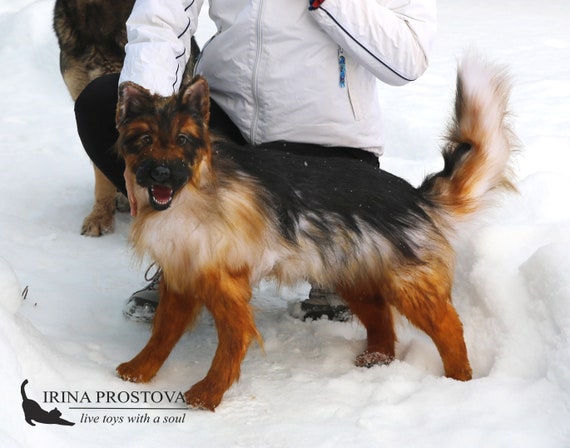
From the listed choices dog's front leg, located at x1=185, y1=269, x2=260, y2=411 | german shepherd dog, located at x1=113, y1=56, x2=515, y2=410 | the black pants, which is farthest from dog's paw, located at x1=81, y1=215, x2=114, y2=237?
dog's front leg, located at x1=185, y1=269, x2=260, y2=411

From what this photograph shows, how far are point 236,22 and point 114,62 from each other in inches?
45.3

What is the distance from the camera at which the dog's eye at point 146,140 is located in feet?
8.04

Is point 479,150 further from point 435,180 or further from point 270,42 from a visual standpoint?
point 270,42

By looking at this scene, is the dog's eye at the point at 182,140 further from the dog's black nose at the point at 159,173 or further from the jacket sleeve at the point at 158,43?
the jacket sleeve at the point at 158,43

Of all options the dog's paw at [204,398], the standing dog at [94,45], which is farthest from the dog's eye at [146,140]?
the standing dog at [94,45]

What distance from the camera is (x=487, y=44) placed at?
6.69 metres

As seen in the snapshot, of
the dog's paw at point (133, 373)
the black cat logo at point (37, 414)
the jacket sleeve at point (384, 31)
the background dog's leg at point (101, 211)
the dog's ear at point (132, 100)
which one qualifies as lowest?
the background dog's leg at point (101, 211)

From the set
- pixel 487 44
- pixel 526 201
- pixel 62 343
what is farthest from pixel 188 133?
pixel 487 44

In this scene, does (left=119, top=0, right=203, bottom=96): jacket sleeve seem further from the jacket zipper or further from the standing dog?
the standing dog

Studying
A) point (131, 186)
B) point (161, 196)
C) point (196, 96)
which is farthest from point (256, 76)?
point (161, 196)

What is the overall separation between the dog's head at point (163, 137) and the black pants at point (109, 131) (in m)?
0.64

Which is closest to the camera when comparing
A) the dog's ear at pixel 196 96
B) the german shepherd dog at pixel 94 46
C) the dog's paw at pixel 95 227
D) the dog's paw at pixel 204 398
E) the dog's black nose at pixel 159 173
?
the dog's black nose at pixel 159 173

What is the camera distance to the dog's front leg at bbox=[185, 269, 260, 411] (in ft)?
8.60

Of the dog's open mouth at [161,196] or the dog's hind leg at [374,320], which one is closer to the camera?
the dog's open mouth at [161,196]
